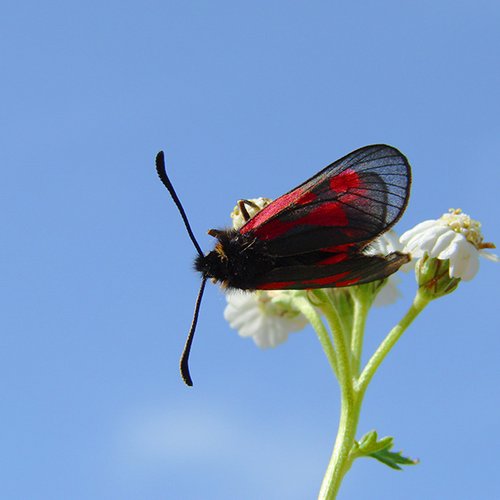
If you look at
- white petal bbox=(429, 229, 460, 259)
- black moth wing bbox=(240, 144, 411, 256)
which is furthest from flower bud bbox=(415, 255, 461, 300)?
black moth wing bbox=(240, 144, 411, 256)

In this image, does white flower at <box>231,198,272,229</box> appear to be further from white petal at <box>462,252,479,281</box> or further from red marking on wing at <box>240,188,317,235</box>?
white petal at <box>462,252,479,281</box>

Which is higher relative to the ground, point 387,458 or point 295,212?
point 295,212

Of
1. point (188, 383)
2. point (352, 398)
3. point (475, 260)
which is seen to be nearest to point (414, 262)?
point (475, 260)

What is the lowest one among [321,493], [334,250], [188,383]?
[321,493]

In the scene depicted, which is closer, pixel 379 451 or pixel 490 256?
pixel 379 451

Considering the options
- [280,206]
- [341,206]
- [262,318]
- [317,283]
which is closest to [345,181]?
[341,206]

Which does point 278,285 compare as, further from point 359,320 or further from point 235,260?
point 359,320

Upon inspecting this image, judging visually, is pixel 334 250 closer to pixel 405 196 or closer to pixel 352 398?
pixel 405 196
